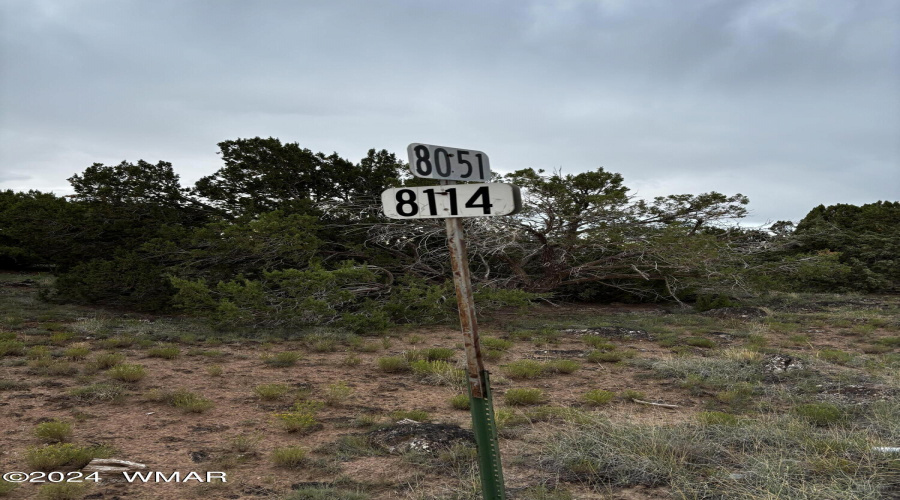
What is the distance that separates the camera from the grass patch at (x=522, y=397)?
6551 millimetres

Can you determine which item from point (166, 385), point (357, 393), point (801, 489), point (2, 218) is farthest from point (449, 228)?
point (2, 218)

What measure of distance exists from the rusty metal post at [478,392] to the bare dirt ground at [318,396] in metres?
0.68

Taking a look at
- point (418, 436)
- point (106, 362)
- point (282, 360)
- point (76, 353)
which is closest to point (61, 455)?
point (418, 436)

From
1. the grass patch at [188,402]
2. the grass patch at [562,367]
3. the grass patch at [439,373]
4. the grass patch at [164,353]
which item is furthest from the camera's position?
the grass patch at [164,353]

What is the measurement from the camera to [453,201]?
3.39 m

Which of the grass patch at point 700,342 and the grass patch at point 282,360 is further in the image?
the grass patch at point 700,342

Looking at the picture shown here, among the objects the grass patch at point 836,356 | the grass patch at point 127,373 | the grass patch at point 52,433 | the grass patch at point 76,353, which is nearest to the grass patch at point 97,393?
the grass patch at point 127,373

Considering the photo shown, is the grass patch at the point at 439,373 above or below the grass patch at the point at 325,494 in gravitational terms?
above

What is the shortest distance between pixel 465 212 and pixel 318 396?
4.42m

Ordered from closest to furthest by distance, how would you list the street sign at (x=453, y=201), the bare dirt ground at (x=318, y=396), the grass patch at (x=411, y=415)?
the street sign at (x=453, y=201), the bare dirt ground at (x=318, y=396), the grass patch at (x=411, y=415)

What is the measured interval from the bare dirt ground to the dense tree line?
1.53 m

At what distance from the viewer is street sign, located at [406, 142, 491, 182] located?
335 centimetres

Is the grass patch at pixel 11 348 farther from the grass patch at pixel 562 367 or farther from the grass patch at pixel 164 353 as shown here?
the grass patch at pixel 562 367

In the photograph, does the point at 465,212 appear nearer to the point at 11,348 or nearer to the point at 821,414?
the point at 821,414
